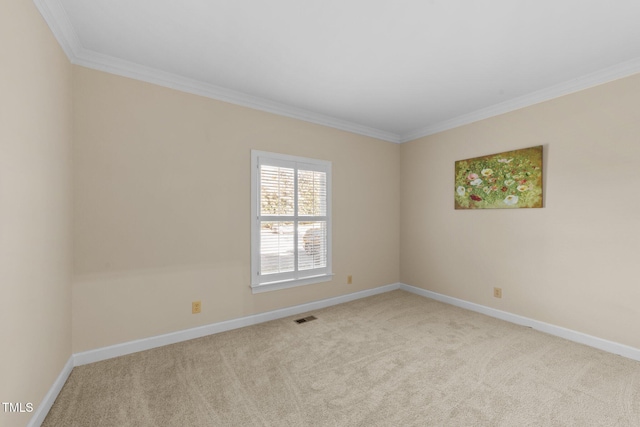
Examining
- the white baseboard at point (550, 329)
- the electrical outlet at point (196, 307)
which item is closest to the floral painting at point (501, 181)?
the white baseboard at point (550, 329)

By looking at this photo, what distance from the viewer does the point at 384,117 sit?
12.0ft

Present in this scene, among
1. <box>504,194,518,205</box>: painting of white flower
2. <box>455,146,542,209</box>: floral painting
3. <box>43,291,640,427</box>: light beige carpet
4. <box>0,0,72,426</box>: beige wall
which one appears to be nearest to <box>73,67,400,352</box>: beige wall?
<box>0,0,72,426</box>: beige wall

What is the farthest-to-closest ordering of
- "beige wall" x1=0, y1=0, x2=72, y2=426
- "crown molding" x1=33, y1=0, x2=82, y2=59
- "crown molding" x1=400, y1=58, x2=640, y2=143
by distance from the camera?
"crown molding" x1=400, y1=58, x2=640, y2=143, "crown molding" x1=33, y1=0, x2=82, y2=59, "beige wall" x1=0, y1=0, x2=72, y2=426

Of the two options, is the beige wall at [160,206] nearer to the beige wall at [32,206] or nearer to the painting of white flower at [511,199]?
the beige wall at [32,206]

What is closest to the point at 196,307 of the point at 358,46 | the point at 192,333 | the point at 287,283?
the point at 192,333

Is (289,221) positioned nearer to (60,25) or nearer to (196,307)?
(196,307)

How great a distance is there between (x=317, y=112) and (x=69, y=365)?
134 inches

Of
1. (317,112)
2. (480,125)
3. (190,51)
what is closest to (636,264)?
(480,125)

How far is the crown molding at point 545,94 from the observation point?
2.36m

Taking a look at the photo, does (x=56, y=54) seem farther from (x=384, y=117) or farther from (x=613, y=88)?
(x=613, y=88)

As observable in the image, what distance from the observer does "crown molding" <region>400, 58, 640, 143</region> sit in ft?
7.73

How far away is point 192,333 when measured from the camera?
2.68 meters

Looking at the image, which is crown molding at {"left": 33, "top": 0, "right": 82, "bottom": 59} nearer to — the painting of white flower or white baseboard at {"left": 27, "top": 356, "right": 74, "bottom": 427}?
white baseboard at {"left": 27, "top": 356, "right": 74, "bottom": 427}

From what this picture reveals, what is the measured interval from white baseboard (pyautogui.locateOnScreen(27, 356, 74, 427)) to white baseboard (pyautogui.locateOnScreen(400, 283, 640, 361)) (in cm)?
401
